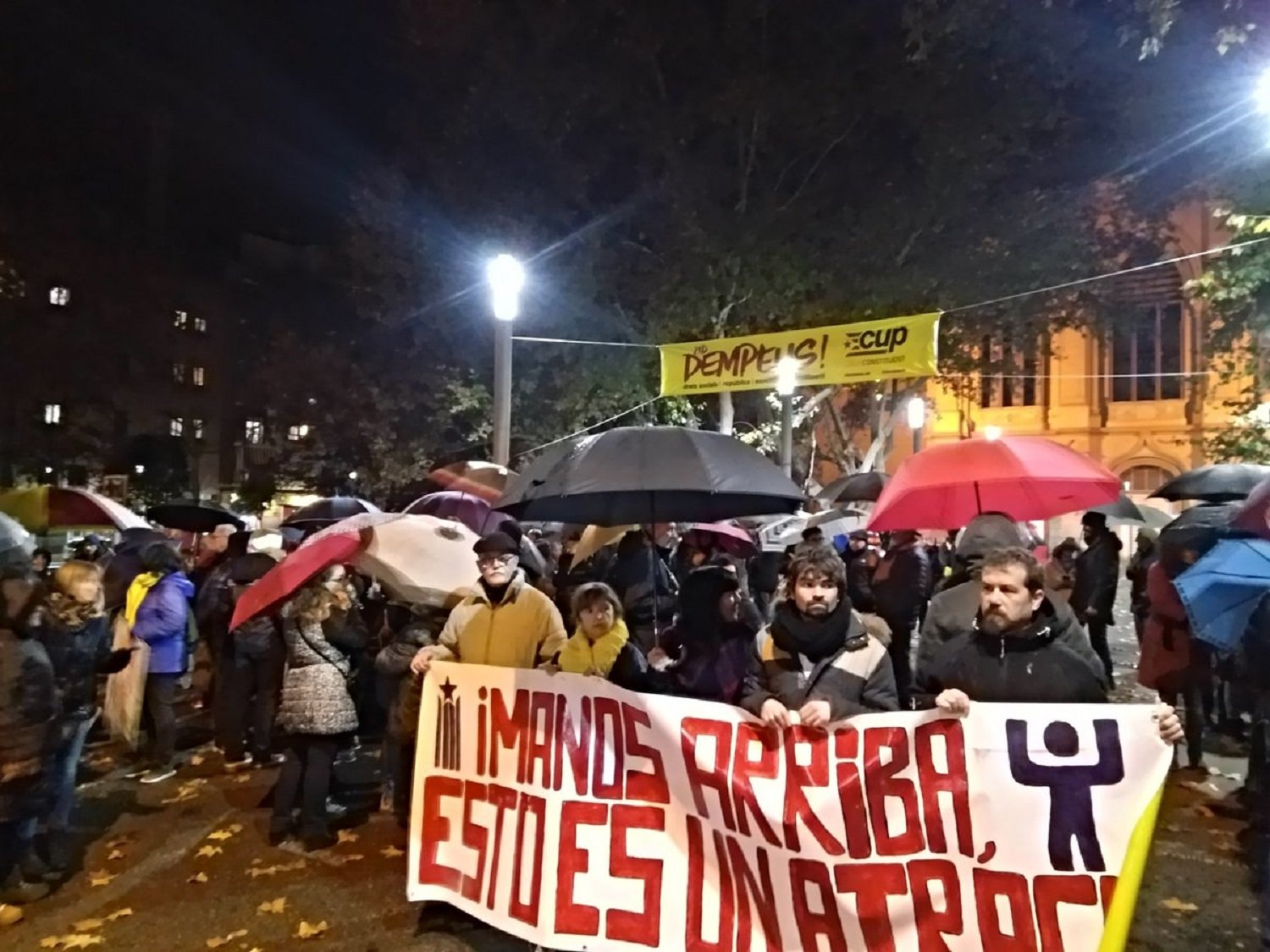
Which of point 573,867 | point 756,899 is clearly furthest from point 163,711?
point 756,899

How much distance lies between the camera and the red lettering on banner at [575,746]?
172 inches

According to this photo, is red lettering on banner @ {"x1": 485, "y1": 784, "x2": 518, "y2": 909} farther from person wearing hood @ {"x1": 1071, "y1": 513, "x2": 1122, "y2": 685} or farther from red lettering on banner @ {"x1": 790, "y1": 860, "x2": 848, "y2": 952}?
person wearing hood @ {"x1": 1071, "y1": 513, "x2": 1122, "y2": 685}

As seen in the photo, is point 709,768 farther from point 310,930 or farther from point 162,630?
point 162,630

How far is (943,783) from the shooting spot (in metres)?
3.76

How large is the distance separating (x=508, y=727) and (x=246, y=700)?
4328mm

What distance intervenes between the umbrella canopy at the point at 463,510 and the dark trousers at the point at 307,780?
9.44 ft

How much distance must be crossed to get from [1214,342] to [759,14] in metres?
8.12

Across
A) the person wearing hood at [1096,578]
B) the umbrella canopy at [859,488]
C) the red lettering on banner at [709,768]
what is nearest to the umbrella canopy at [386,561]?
the red lettering on banner at [709,768]

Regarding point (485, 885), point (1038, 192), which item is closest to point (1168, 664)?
point (485, 885)

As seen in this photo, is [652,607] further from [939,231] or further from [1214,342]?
[939,231]

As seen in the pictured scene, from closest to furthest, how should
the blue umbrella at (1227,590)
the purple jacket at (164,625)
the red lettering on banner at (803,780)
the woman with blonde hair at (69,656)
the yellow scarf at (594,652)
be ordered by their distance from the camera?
1. the red lettering on banner at (803,780)
2. the yellow scarf at (594,652)
3. the woman with blonde hair at (69,656)
4. the blue umbrella at (1227,590)
5. the purple jacket at (164,625)

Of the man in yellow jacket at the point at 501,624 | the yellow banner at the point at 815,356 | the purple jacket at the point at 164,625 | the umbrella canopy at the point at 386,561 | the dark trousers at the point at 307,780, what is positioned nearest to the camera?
the man in yellow jacket at the point at 501,624

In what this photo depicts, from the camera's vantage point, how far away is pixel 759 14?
1580 cm

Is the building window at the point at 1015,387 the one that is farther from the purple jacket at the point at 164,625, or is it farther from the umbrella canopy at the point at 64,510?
the purple jacket at the point at 164,625
